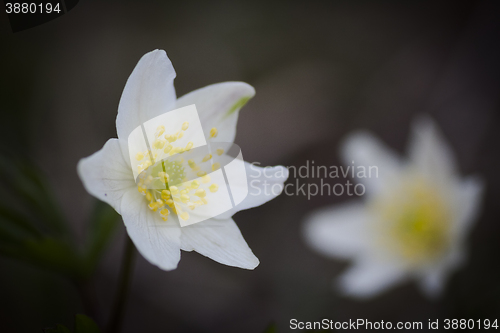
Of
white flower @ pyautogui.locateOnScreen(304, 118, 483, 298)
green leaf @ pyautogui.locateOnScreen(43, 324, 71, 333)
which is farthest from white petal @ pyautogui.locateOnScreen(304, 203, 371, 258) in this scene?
green leaf @ pyautogui.locateOnScreen(43, 324, 71, 333)

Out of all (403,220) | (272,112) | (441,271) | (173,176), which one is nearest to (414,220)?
(403,220)

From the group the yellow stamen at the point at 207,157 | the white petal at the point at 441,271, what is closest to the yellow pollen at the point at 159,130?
the yellow stamen at the point at 207,157

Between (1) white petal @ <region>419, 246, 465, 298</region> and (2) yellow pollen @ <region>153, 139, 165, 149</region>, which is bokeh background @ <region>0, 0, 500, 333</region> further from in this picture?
A: (2) yellow pollen @ <region>153, 139, 165, 149</region>

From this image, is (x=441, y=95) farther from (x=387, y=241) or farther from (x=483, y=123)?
(x=387, y=241)

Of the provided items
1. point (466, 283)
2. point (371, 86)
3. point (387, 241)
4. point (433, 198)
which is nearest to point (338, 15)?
point (371, 86)

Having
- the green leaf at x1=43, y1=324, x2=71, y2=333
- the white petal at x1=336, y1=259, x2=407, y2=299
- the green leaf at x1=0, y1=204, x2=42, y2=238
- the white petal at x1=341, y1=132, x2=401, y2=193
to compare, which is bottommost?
the white petal at x1=336, y1=259, x2=407, y2=299
